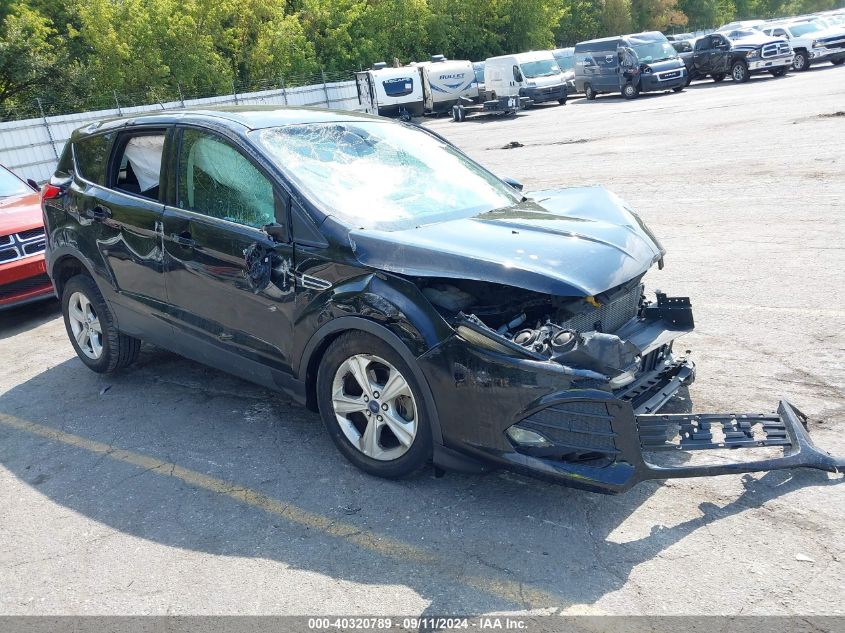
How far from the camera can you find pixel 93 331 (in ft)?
20.5

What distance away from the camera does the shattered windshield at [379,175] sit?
4531mm

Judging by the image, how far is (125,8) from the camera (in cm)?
3609

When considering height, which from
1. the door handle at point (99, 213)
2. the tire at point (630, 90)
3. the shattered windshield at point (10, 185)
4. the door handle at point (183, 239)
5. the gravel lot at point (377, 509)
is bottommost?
the tire at point (630, 90)

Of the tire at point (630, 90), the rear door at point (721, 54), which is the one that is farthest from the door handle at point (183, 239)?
the rear door at point (721, 54)

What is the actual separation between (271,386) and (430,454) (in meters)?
1.21

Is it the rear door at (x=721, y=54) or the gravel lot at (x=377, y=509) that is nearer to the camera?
the gravel lot at (x=377, y=509)

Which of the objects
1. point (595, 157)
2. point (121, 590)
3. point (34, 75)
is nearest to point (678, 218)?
point (595, 157)

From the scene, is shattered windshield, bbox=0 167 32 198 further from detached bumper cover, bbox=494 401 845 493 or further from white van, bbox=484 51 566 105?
white van, bbox=484 51 566 105

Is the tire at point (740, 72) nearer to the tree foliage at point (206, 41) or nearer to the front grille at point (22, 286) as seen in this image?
the tree foliage at point (206, 41)

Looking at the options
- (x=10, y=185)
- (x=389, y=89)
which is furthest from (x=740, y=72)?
(x=10, y=185)

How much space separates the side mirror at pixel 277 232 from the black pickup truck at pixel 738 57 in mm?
28262

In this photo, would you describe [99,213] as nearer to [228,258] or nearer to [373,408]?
[228,258]

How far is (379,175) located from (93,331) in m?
2.80

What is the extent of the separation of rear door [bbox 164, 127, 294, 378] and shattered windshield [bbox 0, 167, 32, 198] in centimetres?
483
